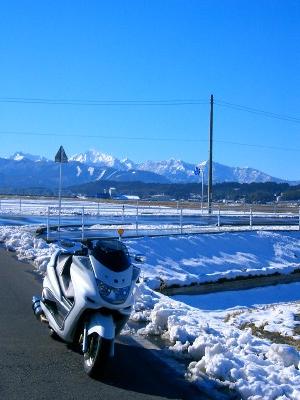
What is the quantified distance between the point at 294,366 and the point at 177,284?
A: 9.76m

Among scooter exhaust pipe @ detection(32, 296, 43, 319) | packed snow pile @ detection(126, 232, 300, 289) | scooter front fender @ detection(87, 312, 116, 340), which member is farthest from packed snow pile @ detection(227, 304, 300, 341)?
scooter front fender @ detection(87, 312, 116, 340)

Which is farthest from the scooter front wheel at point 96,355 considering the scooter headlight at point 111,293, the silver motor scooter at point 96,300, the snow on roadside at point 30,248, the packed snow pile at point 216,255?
the packed snow pile at point 216,255

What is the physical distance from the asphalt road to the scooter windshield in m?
1.14

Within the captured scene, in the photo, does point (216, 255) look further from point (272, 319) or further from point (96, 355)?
point (96, 355)

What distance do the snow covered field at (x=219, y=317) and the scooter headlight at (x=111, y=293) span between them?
115 centimetres

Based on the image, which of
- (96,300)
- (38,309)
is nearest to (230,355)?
(96,300)

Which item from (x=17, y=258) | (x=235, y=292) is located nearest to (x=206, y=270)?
(x=235, y=292)

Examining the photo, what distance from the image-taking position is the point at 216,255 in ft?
78.2

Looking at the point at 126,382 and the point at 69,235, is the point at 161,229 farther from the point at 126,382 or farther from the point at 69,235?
the point at 126,382

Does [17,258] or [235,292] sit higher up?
[17,258]

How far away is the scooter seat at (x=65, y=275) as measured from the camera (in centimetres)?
664

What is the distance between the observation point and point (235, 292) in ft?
59.2

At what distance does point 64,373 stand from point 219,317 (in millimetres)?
7311

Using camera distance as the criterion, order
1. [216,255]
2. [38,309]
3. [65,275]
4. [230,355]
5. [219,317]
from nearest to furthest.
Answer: [230,355]
[65,275]
[38,309]
[219,317]
[216,255]
